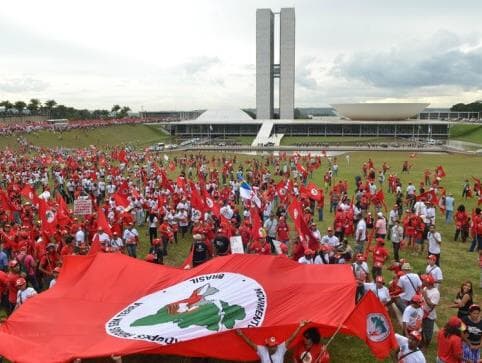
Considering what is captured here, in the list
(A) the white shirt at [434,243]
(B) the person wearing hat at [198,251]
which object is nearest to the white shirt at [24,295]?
(B) the person wearing hat at [198,251]

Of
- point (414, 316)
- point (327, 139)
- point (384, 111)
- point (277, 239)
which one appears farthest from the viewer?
point (384, 111)

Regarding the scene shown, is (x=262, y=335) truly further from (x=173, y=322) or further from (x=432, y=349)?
(x=432, y=349)

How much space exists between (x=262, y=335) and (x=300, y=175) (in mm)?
23655

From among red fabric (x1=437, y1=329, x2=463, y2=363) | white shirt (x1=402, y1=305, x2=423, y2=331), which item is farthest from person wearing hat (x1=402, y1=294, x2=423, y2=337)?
red fabric (x1=437, y1=329, x2=463, y2=363)

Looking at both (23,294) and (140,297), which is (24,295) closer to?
(23,294)

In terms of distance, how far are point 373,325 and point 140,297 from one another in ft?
12.7

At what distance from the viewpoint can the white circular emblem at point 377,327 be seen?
6371 mm

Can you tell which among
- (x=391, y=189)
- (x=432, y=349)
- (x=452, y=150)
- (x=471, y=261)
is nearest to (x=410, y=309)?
(x=432, y=349)

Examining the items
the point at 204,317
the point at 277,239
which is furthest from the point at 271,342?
the point at 277,239

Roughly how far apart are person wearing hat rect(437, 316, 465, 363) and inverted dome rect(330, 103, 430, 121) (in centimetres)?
8840

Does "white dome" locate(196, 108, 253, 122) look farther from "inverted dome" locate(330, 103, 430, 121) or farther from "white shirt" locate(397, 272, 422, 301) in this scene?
"white shirt" locate(397, 272, 422, 301)

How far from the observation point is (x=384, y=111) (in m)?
89.6

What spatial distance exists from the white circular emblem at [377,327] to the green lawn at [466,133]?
7658 cm

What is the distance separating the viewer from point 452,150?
5634 cm
